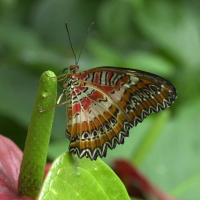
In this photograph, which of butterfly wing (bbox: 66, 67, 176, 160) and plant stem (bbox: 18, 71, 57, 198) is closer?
plant stem (bbox: 18, 71, 57, 198)

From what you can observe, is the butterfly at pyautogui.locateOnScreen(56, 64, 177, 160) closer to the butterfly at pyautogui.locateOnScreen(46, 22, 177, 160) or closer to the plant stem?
the butterfly at pyautogui.locateOnScreen(46, 22, 177, 160)

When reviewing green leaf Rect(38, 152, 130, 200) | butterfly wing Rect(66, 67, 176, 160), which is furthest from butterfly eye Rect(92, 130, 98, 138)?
green leaf Rect(38, 152, 130, 200)

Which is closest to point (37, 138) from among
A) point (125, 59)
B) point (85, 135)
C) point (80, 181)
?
point (80, 181)

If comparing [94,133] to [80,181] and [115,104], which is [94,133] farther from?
[80,181]

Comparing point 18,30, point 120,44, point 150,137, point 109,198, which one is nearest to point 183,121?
point 150,137

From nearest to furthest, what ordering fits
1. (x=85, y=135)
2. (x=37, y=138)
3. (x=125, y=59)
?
(x=37, y=138)
(x=85, y=135)
(x=125, y=59)

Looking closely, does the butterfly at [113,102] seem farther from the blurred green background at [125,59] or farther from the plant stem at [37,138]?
the blurred green background at [125,59]
